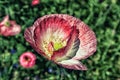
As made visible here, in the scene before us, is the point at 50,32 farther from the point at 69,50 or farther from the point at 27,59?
the point at 27,59

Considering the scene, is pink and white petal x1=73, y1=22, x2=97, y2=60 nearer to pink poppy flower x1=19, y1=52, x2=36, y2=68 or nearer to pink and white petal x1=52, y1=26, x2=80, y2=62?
pink and white petal x1=52, y1=26, x2=80, y2=62

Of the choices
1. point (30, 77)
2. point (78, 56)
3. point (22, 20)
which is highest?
point (78, 56)

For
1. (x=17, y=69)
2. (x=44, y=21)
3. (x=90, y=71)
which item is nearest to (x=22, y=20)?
(x=17, y=69)

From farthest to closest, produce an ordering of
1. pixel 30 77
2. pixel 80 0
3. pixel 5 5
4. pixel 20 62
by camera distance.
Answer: pixel 80 0, pixel 5 5, pixel 30 77, pixel 20 62

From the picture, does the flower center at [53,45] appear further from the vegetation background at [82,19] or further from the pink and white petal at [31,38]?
the vegetation background at [82,19]

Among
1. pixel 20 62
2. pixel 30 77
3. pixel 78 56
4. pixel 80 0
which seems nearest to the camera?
pixel 78 56

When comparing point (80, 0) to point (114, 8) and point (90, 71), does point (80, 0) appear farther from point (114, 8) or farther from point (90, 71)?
point (90, 71)

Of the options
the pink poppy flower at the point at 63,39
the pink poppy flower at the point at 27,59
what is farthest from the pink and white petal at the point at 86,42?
the pink poppy flower at the point at 27,59
